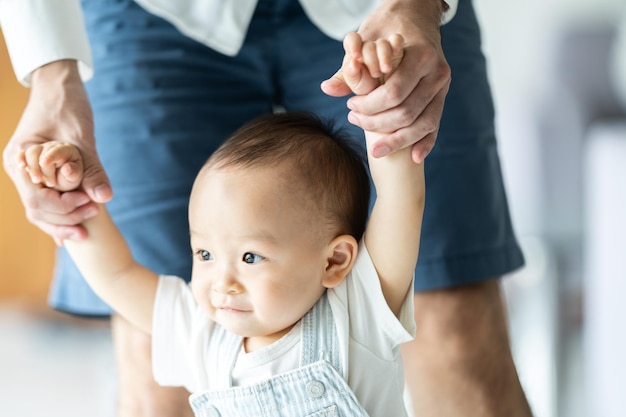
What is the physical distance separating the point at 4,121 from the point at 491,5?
A: 72.6 inches

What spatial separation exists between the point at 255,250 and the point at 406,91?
0.72 ft

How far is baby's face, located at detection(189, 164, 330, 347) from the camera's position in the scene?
2.59ft

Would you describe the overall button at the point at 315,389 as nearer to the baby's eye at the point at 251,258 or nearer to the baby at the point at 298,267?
the baby at the point at 298,267

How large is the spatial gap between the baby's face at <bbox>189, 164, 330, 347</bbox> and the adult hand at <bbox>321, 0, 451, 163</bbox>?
13 centimetres

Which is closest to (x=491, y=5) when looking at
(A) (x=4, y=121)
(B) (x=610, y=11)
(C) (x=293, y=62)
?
(B) (x=610, y=11)

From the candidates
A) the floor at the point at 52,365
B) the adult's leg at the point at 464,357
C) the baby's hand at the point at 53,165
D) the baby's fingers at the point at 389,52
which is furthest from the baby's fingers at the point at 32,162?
the floor at the point at 52,365

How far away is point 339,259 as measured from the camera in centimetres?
83

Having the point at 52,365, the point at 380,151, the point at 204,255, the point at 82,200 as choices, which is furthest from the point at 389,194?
the point at 52,365

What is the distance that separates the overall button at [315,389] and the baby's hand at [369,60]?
288mm

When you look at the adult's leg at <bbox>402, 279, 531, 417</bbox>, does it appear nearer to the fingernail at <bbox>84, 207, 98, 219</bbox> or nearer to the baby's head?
the baby's head

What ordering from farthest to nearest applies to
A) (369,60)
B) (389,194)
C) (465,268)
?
1. (465,268)
2. (389,194)
3. (369,60)

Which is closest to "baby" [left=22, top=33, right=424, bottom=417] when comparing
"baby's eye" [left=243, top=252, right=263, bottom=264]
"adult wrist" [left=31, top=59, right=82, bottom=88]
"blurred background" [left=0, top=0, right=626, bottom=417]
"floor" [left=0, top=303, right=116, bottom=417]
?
"baby's eye" [left=243, top=252, right=263, bottom=264]

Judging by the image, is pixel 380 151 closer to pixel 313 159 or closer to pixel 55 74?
pixel 313 159

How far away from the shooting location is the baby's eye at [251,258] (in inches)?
31.3
